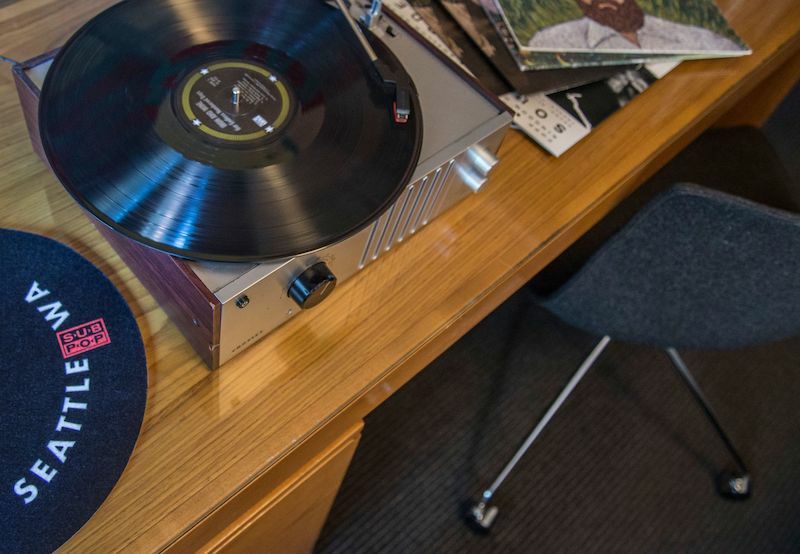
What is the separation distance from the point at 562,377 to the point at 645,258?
0.71 meters

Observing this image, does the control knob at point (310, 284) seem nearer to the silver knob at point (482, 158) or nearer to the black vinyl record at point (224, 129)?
the black vinyl record at point (224, 129)

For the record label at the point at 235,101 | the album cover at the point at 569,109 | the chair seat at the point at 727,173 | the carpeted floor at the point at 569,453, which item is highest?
the record label at the point at 235,101

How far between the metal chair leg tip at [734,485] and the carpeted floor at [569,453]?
2 cm

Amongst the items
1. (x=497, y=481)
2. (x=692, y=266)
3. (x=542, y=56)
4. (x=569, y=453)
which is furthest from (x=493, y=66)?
(x=569, y=453)

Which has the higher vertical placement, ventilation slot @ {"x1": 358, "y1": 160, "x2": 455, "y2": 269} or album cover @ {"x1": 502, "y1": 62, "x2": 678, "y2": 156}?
ventilation slot @ {"x1": 358, "y1": 160, "x2": 455, "y2": 269}

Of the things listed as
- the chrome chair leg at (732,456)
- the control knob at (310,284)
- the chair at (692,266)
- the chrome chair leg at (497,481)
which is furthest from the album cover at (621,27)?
the chrome chair leg at (732,456)

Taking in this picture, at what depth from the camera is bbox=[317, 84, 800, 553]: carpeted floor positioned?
4.71 feet

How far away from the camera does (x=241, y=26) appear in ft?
2.24

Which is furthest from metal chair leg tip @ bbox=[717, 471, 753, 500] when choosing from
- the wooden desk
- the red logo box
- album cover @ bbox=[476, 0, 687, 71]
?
the red logo box

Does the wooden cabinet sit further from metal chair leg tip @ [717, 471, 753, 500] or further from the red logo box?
metal chair leg tip @ [717, 471, 753, 500]

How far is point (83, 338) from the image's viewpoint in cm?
67

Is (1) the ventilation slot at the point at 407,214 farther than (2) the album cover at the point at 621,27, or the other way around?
(2) the album cover at the point at 621,27

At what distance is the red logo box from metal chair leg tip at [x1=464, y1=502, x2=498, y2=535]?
3.08 ft

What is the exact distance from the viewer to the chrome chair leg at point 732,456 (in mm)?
1523
